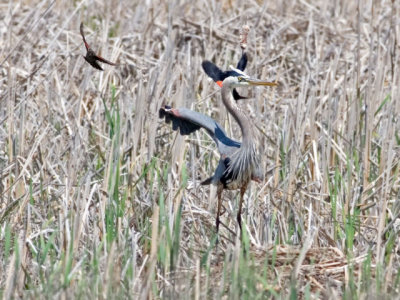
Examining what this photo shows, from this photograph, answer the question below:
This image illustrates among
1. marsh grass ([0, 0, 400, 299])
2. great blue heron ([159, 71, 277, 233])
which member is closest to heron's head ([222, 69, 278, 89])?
great blue heron ([159, 71, 277, 233])

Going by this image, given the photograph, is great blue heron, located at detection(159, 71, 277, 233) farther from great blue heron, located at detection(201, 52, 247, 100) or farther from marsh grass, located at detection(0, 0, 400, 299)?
marsh grass, located at detection(0, 0, 400, 299)

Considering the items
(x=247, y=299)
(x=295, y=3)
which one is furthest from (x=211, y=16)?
(x=247, y=299)

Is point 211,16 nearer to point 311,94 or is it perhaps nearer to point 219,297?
point 311,94

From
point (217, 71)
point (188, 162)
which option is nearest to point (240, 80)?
point (217, 71)

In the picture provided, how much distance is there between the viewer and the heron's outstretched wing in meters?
4.10

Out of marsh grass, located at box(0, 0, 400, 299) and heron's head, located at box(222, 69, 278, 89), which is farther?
heron's head, located at box(222, 69, 278, 89)

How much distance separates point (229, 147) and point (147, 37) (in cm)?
255

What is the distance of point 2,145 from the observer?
5.02 meters

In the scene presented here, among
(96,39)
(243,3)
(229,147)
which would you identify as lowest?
(229,147)

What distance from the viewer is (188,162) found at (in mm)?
5082

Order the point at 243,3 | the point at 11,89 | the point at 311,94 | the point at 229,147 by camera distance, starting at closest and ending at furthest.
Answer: the point at 229,147 → the point at 11,89 → the point at 311,94 → the point at 243,3

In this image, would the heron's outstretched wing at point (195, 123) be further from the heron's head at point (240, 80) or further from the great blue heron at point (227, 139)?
the heron's head at point (240, 80)

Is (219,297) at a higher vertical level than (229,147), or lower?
lower

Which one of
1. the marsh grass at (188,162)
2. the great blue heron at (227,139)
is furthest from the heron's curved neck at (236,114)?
the marsh grass at (188,162)
